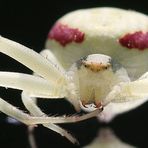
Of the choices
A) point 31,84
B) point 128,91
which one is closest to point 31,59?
point 31,84

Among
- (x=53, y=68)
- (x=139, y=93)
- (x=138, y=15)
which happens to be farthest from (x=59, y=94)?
(x=138, y=15)

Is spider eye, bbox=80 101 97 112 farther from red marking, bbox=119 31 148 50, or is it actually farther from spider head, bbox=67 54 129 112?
red marking, bbox=119 31 148 50

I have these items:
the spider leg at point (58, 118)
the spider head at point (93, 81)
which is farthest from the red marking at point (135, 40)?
the spider leg at point (58, 118)

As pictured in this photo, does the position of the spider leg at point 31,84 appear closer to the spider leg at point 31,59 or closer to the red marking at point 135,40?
the spider leg at point 31,59

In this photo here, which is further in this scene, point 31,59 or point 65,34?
point 65,34

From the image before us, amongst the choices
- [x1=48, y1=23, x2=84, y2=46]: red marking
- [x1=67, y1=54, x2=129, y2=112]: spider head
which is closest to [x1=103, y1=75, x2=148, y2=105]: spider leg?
[x1=67, y1=54, x2=129, y2=112]: spider head

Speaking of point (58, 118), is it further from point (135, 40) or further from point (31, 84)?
point (135, 40)
